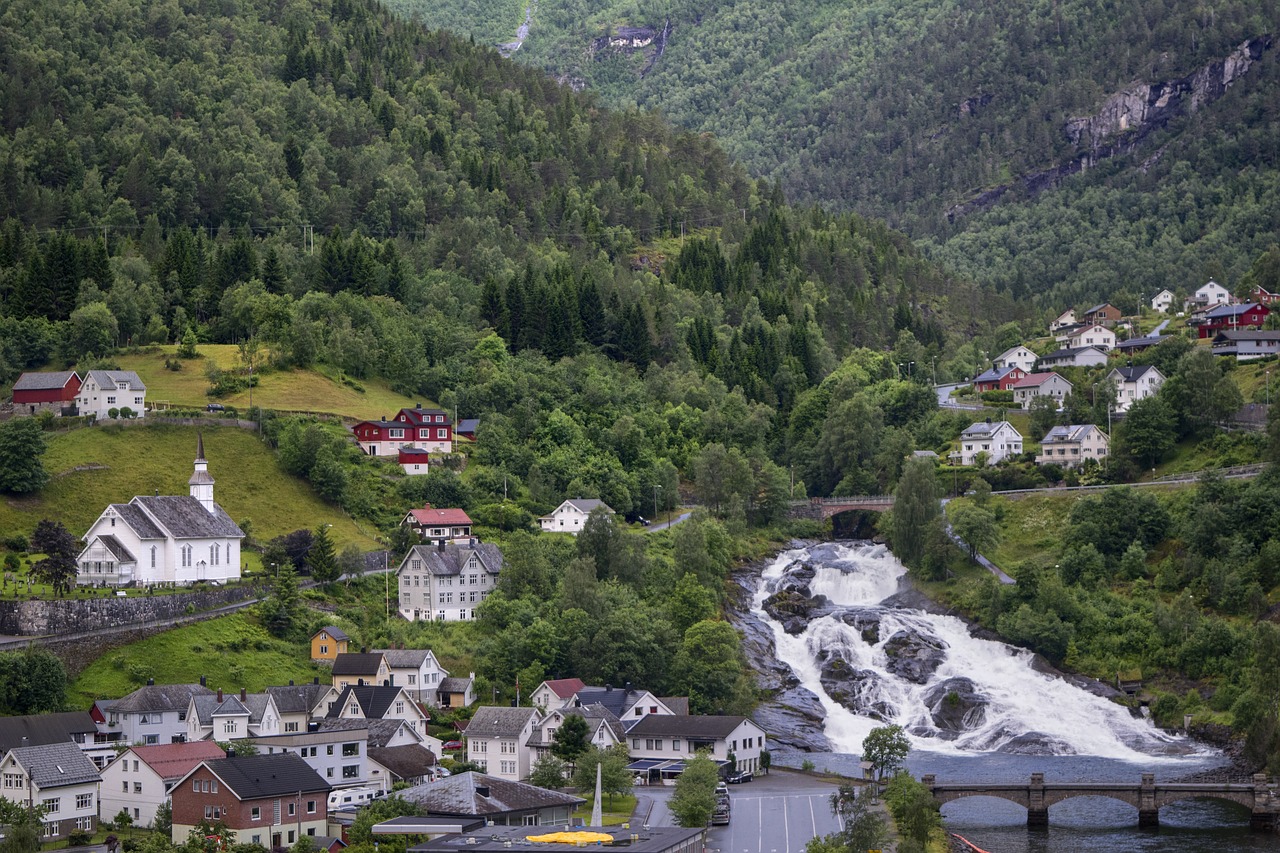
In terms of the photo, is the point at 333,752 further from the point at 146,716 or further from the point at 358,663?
the point at 358,663

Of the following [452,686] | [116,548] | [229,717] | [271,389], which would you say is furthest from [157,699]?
[271,389]

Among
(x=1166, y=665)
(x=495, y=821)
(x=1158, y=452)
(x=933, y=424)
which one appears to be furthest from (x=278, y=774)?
(x=933, y=424)

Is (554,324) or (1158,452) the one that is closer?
(1158,452)

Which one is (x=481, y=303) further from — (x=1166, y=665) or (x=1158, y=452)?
(x=1166, y=665)

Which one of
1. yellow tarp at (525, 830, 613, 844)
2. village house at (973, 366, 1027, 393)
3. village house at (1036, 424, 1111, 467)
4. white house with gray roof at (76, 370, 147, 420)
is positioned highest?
village house at (973, 366, 1027, 393)

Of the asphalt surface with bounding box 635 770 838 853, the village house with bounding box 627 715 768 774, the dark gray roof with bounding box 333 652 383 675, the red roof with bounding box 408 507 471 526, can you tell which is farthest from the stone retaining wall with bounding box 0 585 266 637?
the asphalt surface with bounding box 635 770 838 853

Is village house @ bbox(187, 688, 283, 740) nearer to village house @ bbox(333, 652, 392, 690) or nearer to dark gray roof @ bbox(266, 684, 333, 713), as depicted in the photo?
dark gray roof @ bbox(266, 684, 333, 713)
